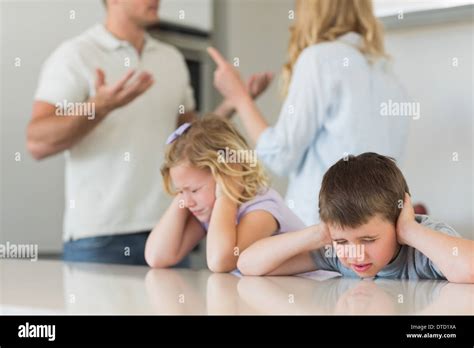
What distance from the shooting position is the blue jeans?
2209mm

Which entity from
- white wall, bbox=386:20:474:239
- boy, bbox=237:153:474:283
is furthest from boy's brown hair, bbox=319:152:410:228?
white wall, bbox=386:20:474:239

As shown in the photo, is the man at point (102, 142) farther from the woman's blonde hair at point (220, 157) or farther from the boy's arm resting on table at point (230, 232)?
the boy's arm resting on table at point (230, 232)

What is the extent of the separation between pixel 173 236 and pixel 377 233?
56 centimetres

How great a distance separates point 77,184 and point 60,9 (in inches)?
35.2

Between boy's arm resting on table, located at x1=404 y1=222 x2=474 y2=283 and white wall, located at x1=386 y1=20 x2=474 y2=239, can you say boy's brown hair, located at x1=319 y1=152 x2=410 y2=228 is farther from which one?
white wall, located at x1=386 y1=20 x2=474 y2=239

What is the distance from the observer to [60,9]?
2.92 m

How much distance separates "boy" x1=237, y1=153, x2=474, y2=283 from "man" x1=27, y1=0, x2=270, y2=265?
90 centimetres

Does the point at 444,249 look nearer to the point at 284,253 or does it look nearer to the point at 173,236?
the point at 284,253

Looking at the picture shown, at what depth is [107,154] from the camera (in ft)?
7.45

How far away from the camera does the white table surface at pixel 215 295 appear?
984 mm

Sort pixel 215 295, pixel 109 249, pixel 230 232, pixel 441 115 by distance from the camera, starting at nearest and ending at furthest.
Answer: pixel 215 295 → pixel 230 232 → pixel 109 249 → pixel 441 115

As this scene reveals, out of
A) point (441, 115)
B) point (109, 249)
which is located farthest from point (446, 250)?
point (441, 115)

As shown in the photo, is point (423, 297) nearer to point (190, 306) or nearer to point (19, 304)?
point (190, 306)

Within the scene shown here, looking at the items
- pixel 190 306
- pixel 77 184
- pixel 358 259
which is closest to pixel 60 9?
pixel 77 184
